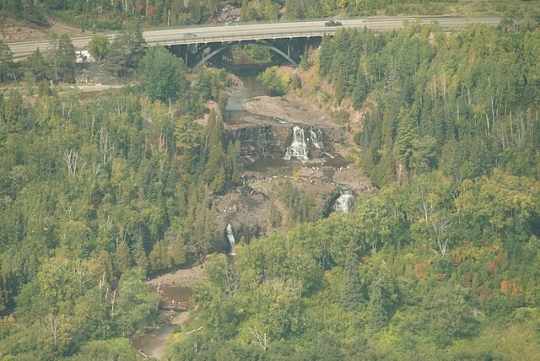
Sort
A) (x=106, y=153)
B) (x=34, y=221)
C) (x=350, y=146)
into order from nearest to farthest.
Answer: (x=34, y=221) < (x=106, y=153) < (x=350, y=146)

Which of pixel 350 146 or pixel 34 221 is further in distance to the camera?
pixel 350 146

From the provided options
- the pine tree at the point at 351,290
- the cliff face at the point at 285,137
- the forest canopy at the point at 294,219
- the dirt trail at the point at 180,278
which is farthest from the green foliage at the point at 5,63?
the pine tree at the point at 351,290

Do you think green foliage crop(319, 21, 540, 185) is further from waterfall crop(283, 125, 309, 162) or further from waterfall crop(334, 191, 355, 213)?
waterfall crop(283, 125, 309, 162)

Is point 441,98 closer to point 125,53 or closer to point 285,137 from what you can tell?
point 285,137

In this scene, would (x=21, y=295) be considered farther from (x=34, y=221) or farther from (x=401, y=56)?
(x=401, y=56)

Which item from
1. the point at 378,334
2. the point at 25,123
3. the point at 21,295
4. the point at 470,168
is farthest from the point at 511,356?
the point at 25,123

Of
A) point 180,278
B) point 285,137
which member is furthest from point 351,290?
point 285,137

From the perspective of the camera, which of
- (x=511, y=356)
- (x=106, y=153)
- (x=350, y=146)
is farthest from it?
(x=350, y=146)

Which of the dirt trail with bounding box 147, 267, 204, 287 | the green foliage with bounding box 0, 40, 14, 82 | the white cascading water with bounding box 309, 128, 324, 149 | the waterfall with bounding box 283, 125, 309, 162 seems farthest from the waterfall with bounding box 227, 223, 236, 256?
the green foliage with bounding box 0, 40, 14, 82
